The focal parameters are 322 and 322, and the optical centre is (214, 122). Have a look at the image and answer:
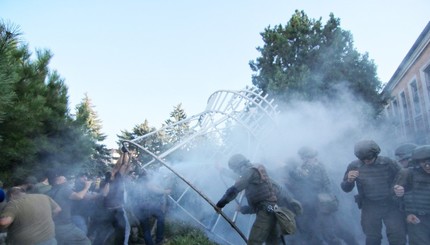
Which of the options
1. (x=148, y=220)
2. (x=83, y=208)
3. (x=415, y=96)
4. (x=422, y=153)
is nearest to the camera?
(x=422, y=153)

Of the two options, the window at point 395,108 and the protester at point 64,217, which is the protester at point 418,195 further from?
the window at point 395,108

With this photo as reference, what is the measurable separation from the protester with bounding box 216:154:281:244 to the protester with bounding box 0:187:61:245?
2.11 meters

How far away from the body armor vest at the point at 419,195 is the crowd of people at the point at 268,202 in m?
0.01

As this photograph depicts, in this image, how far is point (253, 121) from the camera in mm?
6879

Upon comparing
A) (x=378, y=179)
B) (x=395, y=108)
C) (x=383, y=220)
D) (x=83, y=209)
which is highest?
(x=395, y=108)

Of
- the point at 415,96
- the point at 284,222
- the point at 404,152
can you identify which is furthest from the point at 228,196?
the point at 415,96

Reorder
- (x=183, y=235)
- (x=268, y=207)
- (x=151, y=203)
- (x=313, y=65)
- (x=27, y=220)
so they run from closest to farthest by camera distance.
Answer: (x=27, y=220)
(x=268, y=207)
(x=151, y=203)
(x=183, y=235)
(x=313, y=65)

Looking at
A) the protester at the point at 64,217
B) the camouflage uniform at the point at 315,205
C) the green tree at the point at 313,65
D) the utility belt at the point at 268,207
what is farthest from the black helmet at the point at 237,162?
the green tree at the point at 313,65

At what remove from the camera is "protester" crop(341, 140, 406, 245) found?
14.0 ft

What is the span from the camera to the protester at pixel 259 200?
4352 mm

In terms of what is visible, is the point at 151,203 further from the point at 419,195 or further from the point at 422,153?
the point at 422,153

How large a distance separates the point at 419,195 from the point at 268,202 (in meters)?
1.84

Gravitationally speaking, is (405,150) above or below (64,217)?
above

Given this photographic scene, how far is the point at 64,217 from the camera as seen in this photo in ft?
14.1
